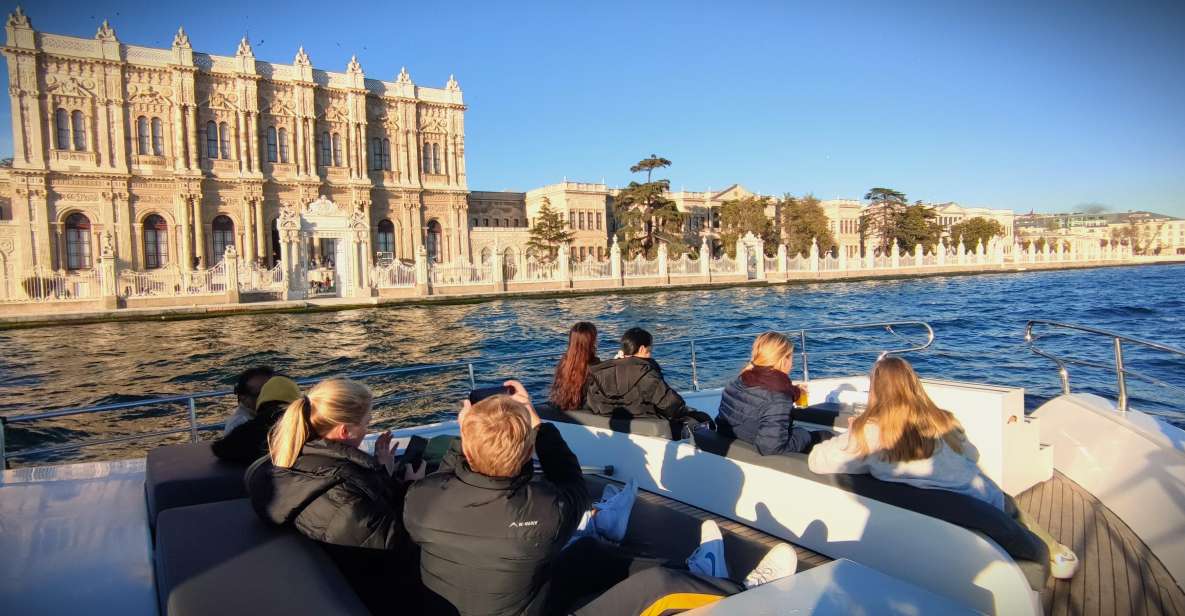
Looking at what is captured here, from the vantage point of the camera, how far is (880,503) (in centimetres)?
221

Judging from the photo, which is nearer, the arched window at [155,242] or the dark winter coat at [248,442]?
the dark winter coat at [248,442]

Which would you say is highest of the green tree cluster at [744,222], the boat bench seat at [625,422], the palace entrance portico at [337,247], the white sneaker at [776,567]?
the green tree cluster at [744,222]

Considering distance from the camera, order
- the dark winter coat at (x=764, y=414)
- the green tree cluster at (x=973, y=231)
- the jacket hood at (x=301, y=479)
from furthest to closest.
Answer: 1. the green tree cluster at (x=973, y=231)
2. the dark winter coat at (x=764, y=414)
3. the jacket hood at (x=301, y=479)

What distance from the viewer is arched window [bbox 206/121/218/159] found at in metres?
30.5

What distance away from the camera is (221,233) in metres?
30.6

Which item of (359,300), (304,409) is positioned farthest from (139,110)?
(304,409)

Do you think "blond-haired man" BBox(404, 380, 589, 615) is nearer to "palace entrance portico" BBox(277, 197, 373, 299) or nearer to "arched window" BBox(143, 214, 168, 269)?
"palace entrance portico" BBox(277, 197, 373, 299)

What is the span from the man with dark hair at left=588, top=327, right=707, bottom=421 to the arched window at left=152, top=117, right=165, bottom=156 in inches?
1294

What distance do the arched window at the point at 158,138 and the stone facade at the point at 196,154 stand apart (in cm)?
4

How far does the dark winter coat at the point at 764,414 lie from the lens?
2596mm

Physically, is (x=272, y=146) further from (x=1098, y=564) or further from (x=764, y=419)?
(x=1098, y=564)

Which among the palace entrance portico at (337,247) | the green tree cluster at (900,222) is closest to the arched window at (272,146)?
the palace entrance portico at (337,247)

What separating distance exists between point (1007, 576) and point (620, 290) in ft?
86.8

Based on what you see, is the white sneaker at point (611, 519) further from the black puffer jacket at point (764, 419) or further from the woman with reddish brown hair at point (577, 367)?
the woman with reddish brown hair at point (577, 367)
